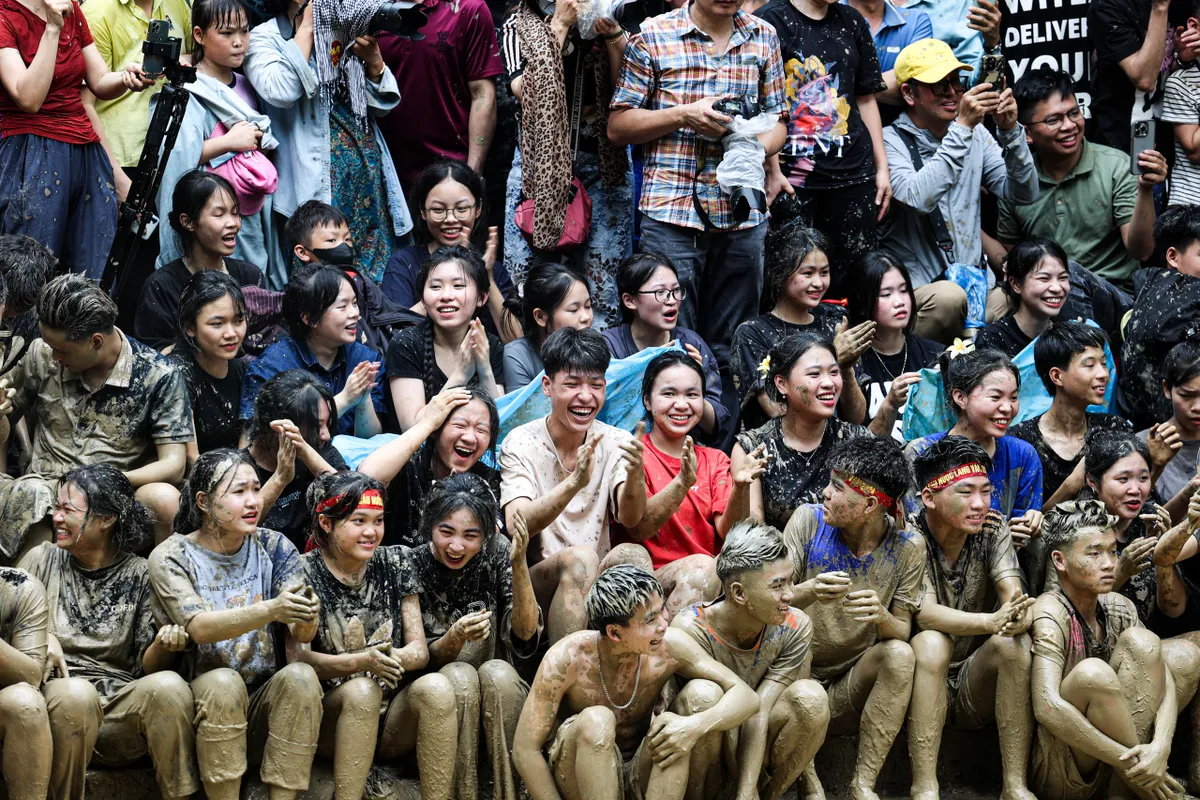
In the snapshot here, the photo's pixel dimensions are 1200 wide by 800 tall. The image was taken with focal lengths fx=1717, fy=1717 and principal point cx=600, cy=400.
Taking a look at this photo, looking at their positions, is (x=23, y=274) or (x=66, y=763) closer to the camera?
(x=66, y=763)

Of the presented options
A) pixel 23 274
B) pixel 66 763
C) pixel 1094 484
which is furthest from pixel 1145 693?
pixel 23 274

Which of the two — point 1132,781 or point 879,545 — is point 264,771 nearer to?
point 879,545

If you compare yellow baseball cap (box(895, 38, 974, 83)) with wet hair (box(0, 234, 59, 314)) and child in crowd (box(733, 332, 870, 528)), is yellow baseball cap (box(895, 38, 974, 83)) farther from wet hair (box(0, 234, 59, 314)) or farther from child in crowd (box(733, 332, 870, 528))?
wet hair (box(0, 234, 59, 314))

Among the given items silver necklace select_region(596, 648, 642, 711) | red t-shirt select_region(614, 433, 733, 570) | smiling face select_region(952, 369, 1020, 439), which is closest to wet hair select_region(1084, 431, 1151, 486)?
smiling face select_region(952, 369, 1020, 439)

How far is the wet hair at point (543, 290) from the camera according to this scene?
719cm

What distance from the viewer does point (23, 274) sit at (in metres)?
6.29

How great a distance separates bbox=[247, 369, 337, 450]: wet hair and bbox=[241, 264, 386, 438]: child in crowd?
0.41 meters

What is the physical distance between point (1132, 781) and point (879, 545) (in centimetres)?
119

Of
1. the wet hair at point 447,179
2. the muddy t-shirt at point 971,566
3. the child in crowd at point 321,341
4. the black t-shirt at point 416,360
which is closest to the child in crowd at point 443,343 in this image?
the black t-shirt at point 416,360

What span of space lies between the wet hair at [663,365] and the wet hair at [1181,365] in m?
1.90

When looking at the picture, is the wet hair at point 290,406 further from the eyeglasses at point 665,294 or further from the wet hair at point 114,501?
the eyeglasses at point 665,294

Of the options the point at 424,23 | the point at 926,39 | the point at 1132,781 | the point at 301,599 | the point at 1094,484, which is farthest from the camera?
the point at 926,39

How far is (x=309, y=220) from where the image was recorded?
737cm

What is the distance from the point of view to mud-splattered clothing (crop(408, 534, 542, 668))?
19.6ft
